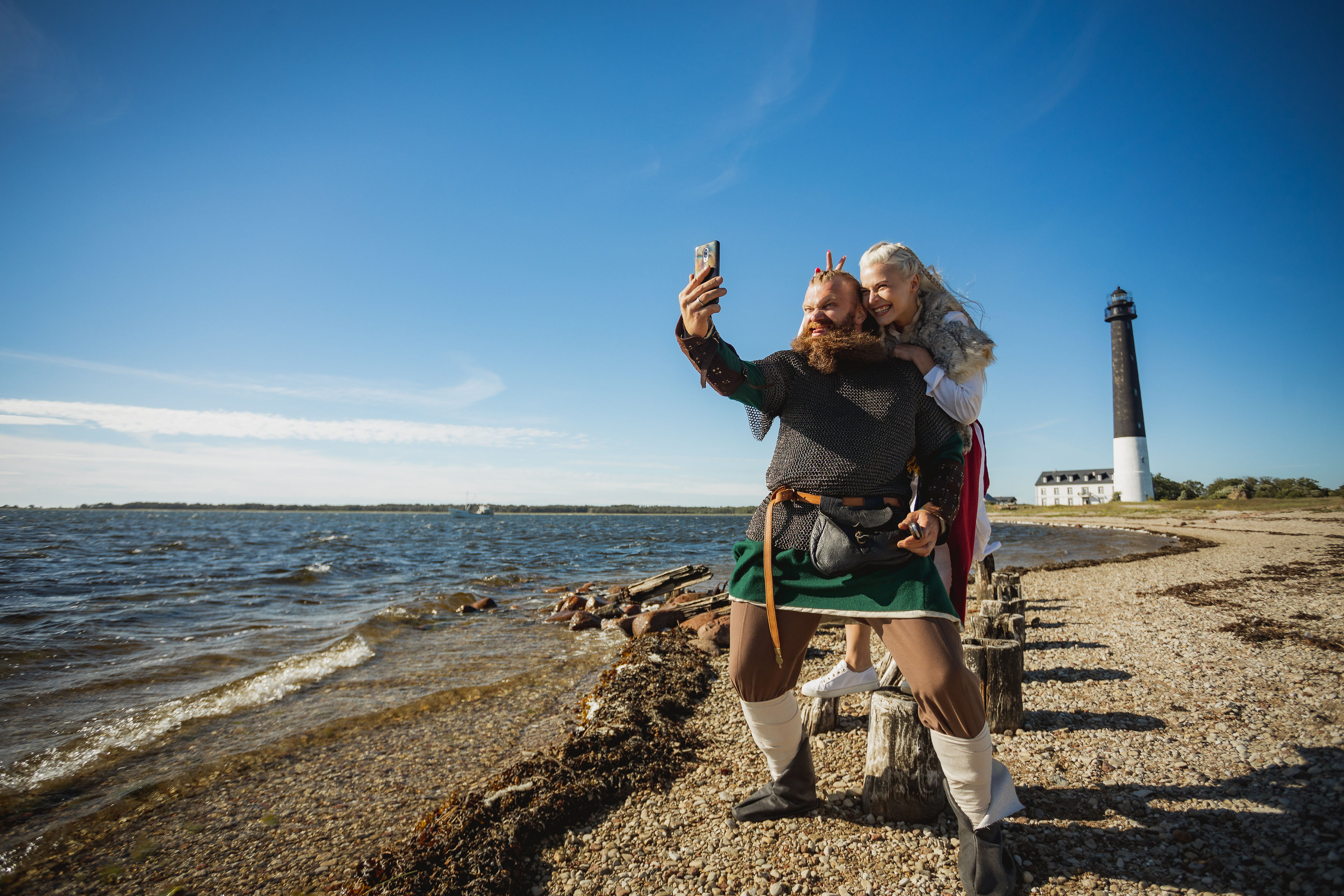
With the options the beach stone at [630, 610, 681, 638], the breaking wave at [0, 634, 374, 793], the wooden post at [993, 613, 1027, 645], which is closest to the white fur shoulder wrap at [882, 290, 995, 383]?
the wooden post at [993, 613, 1027, 645]

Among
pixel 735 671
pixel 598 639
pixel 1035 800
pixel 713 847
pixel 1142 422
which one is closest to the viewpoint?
pixel 735 671

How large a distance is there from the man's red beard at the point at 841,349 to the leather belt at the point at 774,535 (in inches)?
24.2

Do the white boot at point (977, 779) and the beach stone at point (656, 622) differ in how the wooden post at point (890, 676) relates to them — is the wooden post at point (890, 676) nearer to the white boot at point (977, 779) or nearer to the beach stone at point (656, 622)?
the white boot at point (977, 779)

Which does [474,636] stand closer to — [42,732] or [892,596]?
[42,732]

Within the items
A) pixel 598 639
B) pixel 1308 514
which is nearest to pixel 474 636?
pixel 598 639

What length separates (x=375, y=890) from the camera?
114 inches

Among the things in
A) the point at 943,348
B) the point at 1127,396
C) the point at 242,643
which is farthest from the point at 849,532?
the point at 1127,396

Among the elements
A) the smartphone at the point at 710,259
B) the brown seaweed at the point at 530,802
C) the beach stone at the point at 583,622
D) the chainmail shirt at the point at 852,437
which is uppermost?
the smartphone at the point at 710,259

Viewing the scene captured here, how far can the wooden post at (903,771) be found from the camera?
3.21 meters

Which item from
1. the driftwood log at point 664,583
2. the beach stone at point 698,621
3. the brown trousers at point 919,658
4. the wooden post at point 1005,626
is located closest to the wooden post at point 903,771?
the brown trousers at point 919,658

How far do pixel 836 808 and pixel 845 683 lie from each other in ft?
2.62

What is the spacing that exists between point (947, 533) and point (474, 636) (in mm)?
9020

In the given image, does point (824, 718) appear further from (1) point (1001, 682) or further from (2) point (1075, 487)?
(2) point (1075, 487)

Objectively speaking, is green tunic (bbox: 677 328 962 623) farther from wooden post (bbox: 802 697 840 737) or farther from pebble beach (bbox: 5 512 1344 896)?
wooden post (bbox: 802 697 840 737)
